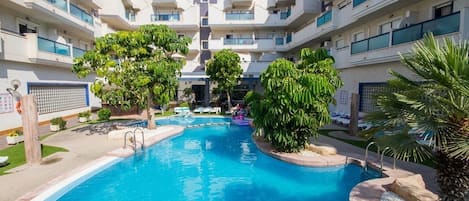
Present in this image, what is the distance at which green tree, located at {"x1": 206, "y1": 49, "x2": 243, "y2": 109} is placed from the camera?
2517 cm

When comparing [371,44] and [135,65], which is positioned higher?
[371,44]

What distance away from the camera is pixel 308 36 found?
25.0 m

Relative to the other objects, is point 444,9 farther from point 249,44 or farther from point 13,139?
point 13,139

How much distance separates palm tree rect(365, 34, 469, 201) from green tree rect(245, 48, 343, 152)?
17.3ft

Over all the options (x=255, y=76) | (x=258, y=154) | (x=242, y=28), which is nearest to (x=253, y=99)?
(x=258, y=154)

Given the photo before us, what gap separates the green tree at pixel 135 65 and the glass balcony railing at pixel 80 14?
8.90 metres

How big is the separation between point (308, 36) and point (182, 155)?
709 inches

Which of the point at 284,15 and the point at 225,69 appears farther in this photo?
the point at 284,15

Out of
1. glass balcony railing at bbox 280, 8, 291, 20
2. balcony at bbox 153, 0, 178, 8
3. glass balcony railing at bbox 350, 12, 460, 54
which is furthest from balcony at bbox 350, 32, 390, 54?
balcony at bbox 153, 0, 178, 8

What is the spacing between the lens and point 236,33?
3497 cm

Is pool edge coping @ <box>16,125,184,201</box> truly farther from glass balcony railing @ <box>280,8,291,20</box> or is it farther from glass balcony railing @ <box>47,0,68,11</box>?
glass balcony railing @ <box>280,8,291,20</box>

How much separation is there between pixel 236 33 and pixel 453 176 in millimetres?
32334

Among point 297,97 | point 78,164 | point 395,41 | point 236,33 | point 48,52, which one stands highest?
point 236,33

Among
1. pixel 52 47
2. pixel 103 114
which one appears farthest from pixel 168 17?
pixel 52 47
